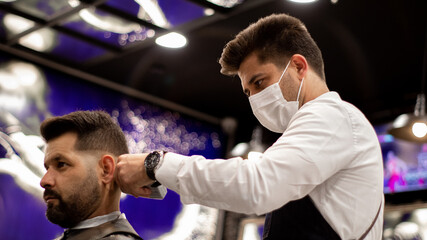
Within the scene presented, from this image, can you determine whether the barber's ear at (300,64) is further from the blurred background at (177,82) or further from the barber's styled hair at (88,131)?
the blurred background at (177,82)

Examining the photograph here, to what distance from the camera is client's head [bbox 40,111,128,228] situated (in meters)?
2.31

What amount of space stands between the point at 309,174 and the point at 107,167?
3.97ft

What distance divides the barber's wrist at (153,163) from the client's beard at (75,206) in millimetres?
880

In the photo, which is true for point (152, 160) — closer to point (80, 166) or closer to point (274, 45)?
point (274, 45)

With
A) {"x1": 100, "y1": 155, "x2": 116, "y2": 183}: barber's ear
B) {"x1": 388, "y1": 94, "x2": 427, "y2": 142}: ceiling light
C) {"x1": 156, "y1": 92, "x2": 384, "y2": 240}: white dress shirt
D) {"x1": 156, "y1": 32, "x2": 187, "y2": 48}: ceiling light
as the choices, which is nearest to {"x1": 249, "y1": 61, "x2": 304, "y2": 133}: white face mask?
{"x1": 156, "y1": 92, "x2": 384, "y2": 240}: white dress shirt

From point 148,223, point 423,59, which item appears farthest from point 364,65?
point 148,223

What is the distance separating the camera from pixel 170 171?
58.3 inches

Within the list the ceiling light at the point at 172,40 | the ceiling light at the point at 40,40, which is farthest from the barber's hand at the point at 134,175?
the ceiling light at the point at 40,40

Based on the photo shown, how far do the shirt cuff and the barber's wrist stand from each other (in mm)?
17

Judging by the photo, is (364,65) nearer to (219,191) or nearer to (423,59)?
(423,59)

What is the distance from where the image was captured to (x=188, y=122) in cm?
736

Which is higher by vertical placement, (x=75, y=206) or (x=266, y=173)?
(x=75, y=206)

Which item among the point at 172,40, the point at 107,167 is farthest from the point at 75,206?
the point at 172,40

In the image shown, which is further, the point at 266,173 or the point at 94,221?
the point at 94,221
